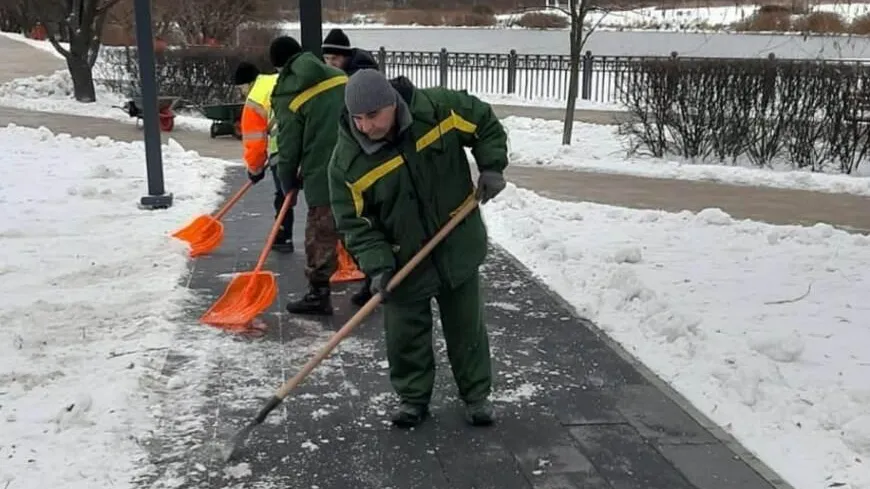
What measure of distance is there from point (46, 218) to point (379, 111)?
5.39m

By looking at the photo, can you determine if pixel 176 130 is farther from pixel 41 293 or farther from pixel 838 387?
pixel 838 387

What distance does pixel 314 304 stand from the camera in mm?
5672

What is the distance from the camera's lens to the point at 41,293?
5895 millimetres

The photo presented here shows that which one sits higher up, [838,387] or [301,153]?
[301,153]

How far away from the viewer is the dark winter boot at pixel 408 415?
4094 mm

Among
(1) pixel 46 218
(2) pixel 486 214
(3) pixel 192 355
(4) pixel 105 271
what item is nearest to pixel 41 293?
(4) pixel 105 271

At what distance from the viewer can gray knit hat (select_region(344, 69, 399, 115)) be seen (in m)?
3.59

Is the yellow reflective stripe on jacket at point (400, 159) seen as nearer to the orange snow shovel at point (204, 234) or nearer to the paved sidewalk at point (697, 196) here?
the orange snow shovel at point (204, 234)

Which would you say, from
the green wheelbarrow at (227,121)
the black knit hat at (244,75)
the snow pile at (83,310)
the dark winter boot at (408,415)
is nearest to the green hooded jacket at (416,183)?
the dark winter boot at (408,415)

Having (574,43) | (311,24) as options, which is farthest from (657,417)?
(574,43)

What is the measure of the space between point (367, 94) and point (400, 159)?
31cm

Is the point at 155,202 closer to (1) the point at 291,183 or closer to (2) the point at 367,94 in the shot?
(1) the point at 291,183

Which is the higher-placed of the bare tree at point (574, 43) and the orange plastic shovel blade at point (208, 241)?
the bare tree at point (574, 43)

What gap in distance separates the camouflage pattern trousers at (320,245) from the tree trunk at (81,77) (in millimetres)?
15050
